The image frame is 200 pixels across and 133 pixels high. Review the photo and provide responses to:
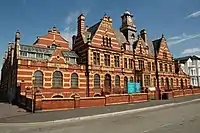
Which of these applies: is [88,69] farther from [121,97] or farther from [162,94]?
[162,94]

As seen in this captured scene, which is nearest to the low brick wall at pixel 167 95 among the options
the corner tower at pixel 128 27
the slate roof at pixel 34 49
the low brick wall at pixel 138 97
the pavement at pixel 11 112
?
the low brick wall at pixel 138 97

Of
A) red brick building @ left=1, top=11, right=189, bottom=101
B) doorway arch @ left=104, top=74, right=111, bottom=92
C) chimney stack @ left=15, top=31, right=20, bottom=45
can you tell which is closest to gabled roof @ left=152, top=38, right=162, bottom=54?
red brick building @ left=1, top=11, right=189, bottom=101

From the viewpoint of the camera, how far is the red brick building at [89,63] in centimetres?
2772

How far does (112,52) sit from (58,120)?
79.1 feet

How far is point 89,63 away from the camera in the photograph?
32.1m

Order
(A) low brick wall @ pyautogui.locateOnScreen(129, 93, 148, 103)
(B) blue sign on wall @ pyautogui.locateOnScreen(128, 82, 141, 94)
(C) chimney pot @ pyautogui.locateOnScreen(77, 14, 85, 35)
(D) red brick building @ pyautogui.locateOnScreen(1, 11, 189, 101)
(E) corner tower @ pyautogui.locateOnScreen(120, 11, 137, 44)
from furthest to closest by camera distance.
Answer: (E) corner tower @ pyautogui.locateOnScreen(120, 11, 137, 44)
(C) chimney pot @ pyautogui.locateOnScreen(77, 14, 85, 35)
(B) blue sign on wall @ pyautogui.locateOnScreen(128, 82, 141, 94)
(D) red brick building @ pyautogui.locateOnScreen(1, 11, 189, 101)
(A) low brick wall @ pyautogui.locateOnScreen(129, 93, 148, 103)

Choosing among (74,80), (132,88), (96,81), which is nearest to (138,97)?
(132,88)

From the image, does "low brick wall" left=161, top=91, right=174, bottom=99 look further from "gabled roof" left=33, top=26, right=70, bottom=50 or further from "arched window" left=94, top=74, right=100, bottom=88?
"gabled roof" left=33, top=26, right=70, bottom=50

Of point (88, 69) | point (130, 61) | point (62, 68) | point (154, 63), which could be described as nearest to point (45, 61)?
point (62, 68)

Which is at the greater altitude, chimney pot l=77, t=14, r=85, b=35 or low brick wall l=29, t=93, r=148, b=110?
chimney pot l=77, t=14, r=85, b=35

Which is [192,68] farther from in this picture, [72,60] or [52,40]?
[52,40]

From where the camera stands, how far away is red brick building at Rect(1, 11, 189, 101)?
2772 cm

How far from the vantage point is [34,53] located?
97.6 feet

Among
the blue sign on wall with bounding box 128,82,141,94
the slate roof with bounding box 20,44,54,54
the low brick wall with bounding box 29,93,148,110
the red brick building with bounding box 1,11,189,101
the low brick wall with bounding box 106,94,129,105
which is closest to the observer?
the low brick wall with bounding box 29,93,148,110
